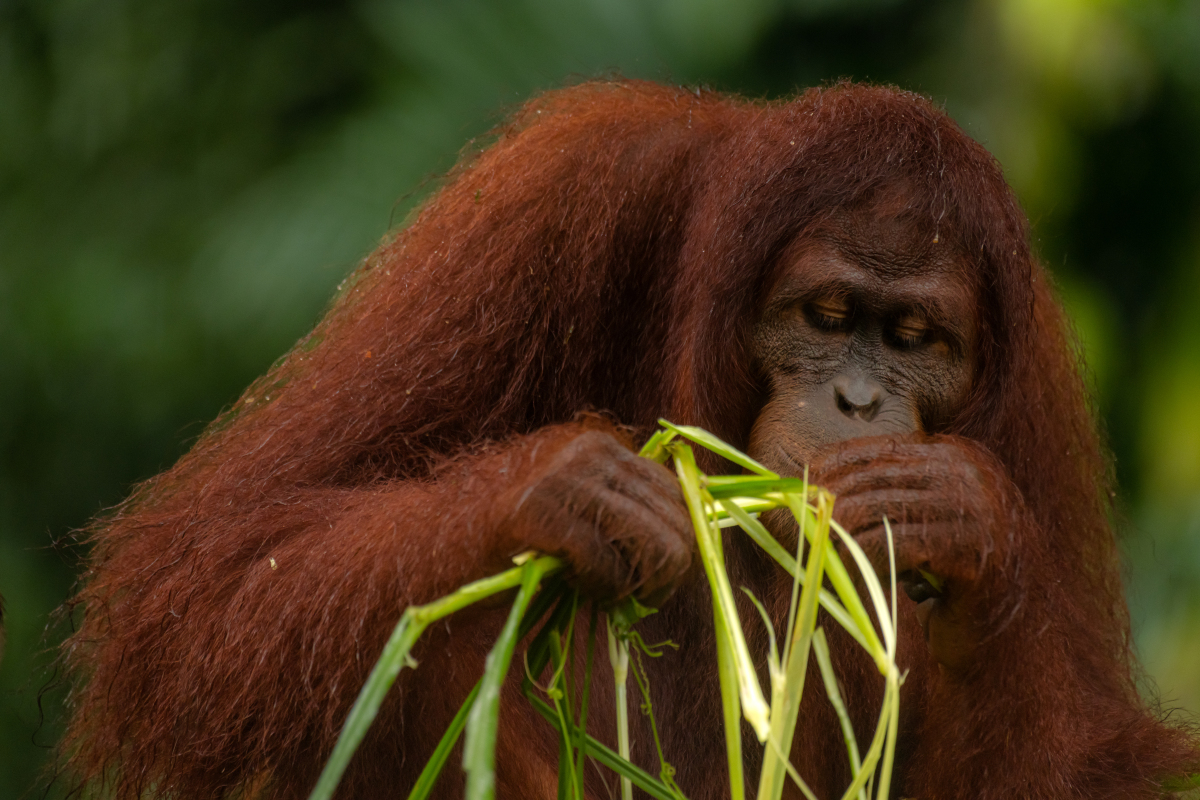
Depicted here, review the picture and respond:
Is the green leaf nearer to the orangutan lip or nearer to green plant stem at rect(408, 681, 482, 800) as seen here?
the orangutan lip

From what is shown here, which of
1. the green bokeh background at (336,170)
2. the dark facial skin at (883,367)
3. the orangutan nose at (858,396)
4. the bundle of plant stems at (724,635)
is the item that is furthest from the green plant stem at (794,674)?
the green bokeh background at (336,170)

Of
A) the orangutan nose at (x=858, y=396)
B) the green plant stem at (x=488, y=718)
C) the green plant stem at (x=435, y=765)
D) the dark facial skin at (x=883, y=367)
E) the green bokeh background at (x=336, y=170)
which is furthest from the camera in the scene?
the green bokeh background at (x=336, y=170)

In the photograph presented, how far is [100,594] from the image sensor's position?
7.46 ft

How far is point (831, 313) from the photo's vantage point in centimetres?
212

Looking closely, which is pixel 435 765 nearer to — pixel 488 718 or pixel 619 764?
pixel 488 718

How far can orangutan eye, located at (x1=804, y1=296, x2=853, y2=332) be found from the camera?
83.3 inches

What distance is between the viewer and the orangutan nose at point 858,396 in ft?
6.65

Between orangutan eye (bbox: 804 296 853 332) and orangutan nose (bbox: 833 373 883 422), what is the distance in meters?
0.10

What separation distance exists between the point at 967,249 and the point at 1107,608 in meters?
1.04

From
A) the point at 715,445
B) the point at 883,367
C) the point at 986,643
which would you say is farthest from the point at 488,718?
the point at 883,367

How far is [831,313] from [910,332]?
136 mm

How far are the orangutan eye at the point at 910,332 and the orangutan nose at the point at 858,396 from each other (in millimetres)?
112

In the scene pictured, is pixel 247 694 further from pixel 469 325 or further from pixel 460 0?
pixel 460 0

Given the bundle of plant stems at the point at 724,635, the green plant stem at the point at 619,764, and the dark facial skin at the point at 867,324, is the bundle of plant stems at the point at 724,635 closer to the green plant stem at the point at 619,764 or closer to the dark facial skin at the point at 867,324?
the green plant stem at the point at 619,764
